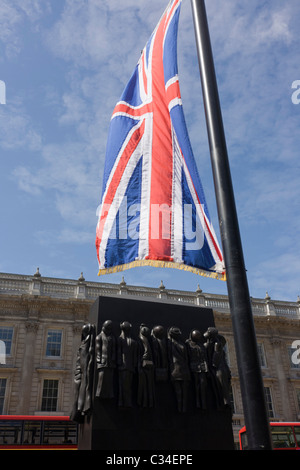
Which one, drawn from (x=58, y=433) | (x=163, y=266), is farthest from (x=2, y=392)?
(x=163, y=266)

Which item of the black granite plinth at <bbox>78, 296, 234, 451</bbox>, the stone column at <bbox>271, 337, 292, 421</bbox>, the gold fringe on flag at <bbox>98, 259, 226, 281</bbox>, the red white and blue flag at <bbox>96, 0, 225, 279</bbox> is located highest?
the stone column at <bbox>271, 337, 292, 421</bbox>

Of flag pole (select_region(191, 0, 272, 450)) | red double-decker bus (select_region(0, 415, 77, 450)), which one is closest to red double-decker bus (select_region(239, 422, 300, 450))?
red double-decker bus (select_region(0, 415, 77, 450))

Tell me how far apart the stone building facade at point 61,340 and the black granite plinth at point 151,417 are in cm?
2193

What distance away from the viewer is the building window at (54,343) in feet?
109

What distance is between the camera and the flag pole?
4.80 metres

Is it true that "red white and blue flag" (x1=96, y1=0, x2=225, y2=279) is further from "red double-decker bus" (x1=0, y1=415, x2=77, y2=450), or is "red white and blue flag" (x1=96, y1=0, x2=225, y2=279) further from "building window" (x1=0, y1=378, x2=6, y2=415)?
"building window" (x1=0, y1=378, x2=6, y2=415)

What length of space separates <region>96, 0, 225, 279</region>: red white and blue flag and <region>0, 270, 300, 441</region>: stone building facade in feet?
70.0

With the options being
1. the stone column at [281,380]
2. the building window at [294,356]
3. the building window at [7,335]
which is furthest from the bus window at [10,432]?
the building window at [294,356]

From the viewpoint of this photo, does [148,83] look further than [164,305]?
Yes
